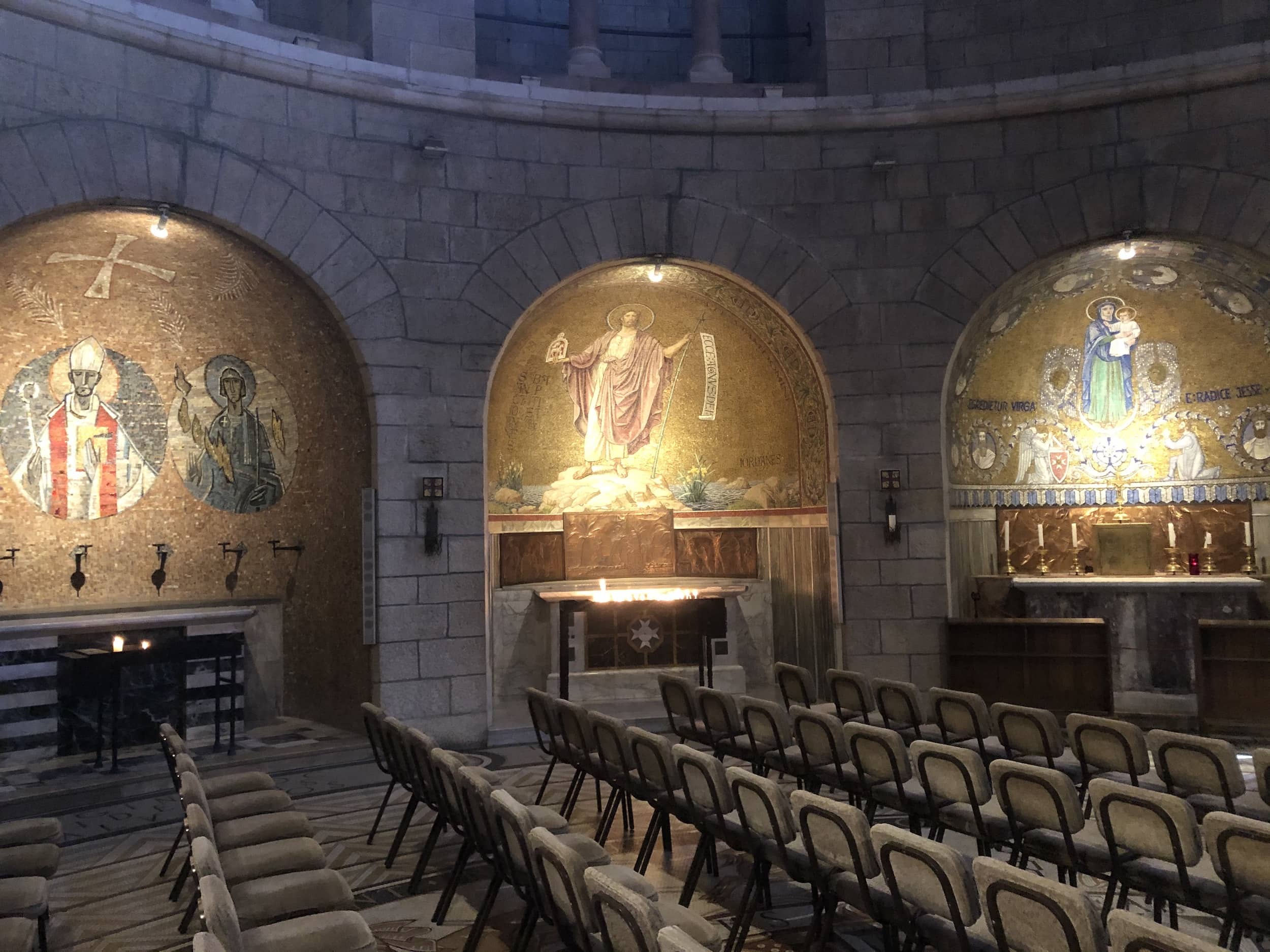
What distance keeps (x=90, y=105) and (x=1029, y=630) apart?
32.9 ft

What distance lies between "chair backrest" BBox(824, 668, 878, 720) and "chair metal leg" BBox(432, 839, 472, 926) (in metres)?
3.25

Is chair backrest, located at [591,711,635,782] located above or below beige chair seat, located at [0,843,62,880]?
above

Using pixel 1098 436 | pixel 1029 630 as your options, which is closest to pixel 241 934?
pixel 1029 630

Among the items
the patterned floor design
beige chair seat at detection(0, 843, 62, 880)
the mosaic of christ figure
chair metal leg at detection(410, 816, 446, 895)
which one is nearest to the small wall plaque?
the mosaic of christ figure

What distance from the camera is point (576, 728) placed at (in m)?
6.73

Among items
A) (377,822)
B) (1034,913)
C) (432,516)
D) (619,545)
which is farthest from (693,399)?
(1034,913)

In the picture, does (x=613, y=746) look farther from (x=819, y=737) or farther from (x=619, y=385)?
(x=619, y=385)

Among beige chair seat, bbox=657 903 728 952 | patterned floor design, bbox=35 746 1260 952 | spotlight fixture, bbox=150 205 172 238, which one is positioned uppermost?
spotlight fixture, bbox=150 205 172 238

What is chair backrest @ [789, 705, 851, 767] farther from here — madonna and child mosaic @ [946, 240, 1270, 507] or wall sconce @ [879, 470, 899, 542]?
madonna and child mosaic @ [946, 240, 1270, 507]

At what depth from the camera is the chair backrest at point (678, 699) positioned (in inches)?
295

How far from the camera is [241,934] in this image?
12.7 ft

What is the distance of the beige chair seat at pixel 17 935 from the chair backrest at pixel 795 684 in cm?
529

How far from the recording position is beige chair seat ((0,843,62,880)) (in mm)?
4734

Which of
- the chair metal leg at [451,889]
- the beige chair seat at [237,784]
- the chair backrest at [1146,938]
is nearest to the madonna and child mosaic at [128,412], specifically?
the beige chair seat at [237,784]
